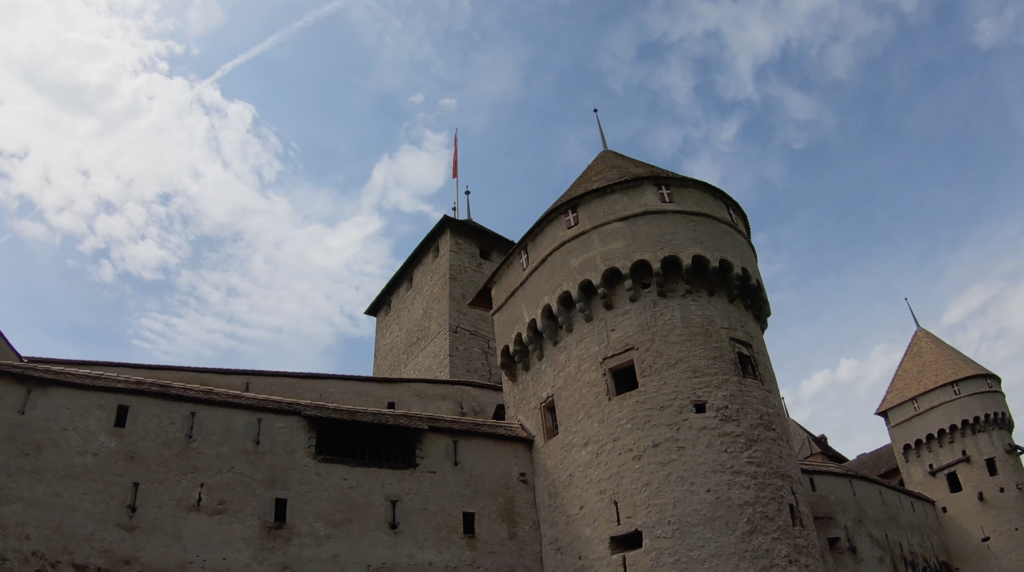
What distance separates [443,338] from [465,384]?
17.6ft

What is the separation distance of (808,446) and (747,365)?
23.4m

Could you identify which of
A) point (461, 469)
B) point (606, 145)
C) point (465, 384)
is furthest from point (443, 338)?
point (461, 469)

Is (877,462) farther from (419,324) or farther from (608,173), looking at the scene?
(608,173)

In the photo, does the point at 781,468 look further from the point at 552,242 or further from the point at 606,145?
the point at 606,145

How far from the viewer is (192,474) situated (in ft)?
44.7

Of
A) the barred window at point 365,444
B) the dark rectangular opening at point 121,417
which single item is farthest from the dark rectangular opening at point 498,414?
the dark rectangular opening at point 121,417

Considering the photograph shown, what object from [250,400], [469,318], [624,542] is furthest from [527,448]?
[469,318]

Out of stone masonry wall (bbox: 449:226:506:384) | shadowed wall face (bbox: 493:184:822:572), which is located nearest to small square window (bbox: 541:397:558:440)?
shadowed wall face (bbox: 493:184:822:572)

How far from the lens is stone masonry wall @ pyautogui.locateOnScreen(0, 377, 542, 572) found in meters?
12.3

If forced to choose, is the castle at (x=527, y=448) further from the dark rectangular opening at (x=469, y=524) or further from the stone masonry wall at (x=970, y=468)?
the stone masonry wall at (x=970, y=468)

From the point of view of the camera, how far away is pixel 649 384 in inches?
592

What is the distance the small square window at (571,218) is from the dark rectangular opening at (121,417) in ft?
32.7

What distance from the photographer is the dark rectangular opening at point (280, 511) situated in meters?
13.9

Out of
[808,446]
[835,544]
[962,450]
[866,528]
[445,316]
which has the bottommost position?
[835,544]
